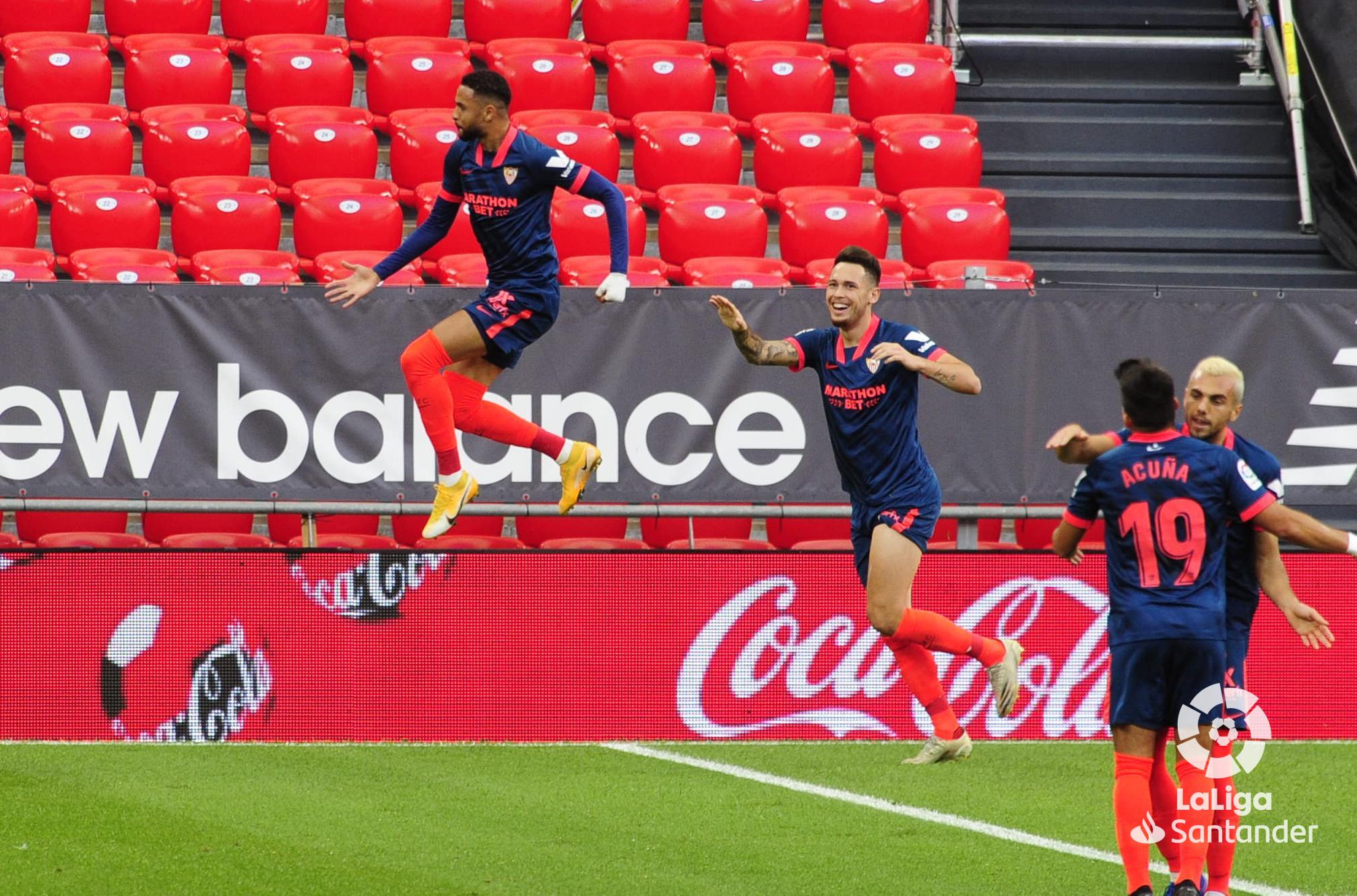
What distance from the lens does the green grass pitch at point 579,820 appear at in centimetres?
667

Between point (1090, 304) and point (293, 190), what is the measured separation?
538 cm

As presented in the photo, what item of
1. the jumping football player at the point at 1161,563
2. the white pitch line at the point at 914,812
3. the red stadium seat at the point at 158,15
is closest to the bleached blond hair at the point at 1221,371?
the jumping football player at the point at 1161,563

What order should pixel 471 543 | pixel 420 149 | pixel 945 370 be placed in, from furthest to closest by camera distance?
pixel 420 149, pixel 471 543, pixel 945 370

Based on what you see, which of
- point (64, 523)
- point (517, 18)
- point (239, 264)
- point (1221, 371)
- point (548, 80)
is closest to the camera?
point (1221, 371)

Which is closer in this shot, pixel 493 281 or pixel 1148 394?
pixel 1148 394

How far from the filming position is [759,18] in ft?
47.2

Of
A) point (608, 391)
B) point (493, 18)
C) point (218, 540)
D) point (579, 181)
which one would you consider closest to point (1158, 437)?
point (579, 181)

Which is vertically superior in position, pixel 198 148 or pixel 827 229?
pixel 198 148

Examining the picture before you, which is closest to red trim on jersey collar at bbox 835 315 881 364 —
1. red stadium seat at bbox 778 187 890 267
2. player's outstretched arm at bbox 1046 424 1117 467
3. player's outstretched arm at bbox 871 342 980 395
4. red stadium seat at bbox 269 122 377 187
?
player's outstretched arm at bbox 871 342 980 395

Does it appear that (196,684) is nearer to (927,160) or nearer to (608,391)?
(608,391)

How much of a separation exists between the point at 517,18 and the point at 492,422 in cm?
667

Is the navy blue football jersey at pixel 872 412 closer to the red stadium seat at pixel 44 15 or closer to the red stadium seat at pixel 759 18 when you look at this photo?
the red stadium seat at pixel 759 18

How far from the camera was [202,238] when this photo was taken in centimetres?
1196

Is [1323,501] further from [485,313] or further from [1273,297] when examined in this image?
[485,313]
